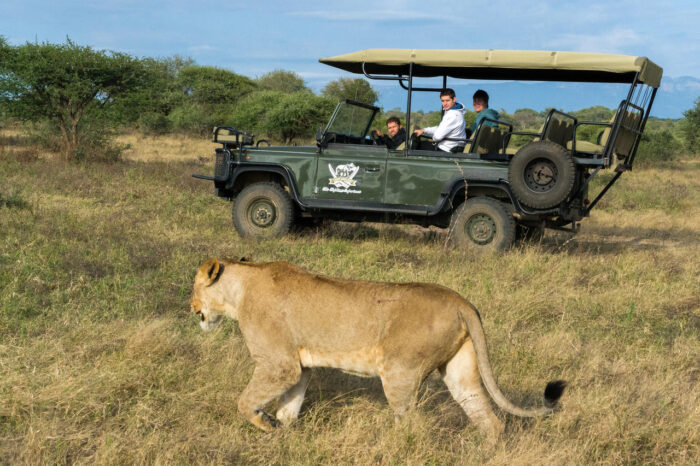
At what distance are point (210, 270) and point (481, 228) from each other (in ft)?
16.6

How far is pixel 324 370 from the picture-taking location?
4.30 meters

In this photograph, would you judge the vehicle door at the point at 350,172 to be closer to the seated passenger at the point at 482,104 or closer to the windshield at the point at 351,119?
the windshield at the point at 351,119

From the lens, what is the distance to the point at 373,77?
26.5 feet

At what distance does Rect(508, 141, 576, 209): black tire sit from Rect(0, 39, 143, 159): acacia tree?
12.6 meters

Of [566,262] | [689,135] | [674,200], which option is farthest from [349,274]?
[689,135]

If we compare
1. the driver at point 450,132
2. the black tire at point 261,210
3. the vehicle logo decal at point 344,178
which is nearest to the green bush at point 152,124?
the black tire at point 261,210

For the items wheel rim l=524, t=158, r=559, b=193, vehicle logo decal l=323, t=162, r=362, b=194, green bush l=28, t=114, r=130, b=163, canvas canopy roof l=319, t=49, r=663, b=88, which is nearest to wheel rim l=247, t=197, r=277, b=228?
vehicle logo decal l=323, t=162, r=362, b=194

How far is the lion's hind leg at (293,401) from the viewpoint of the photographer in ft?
11.5

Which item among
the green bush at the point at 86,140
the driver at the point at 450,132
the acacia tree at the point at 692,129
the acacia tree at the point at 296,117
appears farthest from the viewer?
the acacia tree at the point at 692,129

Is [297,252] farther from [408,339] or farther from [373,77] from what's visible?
[408,339]

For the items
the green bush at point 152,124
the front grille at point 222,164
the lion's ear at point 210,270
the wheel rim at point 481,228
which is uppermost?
the lion's ear at point 210,270

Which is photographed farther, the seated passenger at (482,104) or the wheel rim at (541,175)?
the seated passenger at (482,104)

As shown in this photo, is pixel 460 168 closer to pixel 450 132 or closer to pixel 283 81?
pixel 450 132

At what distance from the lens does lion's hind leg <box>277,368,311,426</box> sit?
3.51 metres
